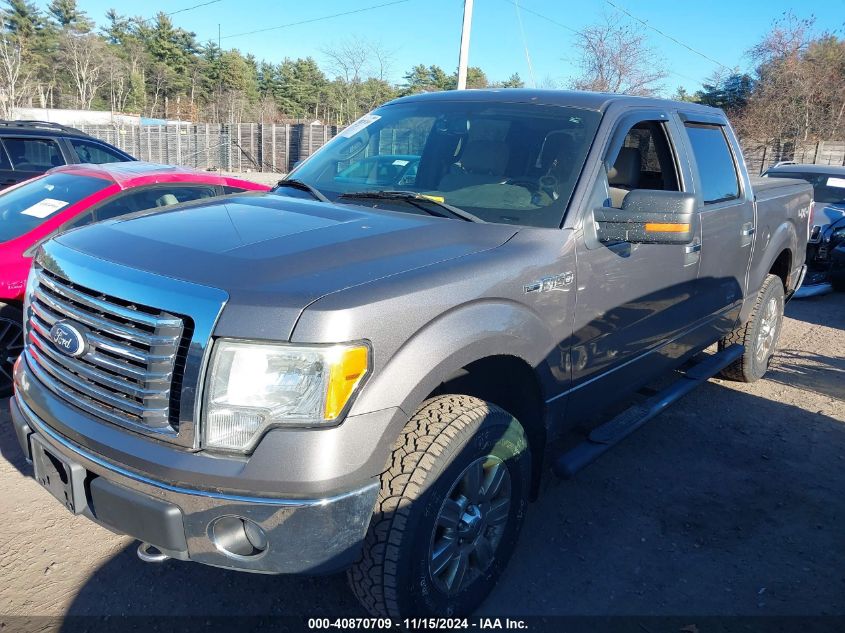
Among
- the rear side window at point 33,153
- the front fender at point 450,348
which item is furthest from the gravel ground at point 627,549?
the rear side window at point 33,153

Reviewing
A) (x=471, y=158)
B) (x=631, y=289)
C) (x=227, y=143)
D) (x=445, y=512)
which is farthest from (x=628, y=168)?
(x=227, y=143)

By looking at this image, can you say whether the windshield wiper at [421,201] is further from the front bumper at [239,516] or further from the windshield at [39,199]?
the windshield at [39,199]

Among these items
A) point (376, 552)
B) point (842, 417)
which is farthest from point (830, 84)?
point (376, 552)

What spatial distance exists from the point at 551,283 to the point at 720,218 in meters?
1.99

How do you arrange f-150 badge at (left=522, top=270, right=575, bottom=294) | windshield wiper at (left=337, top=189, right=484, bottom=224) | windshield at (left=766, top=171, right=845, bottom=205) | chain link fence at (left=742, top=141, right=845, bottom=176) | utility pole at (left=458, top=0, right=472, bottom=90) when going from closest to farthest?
f-150 badge at (left=522, top=270, right=575, bottom=294), windshield wiper at (left=337, top=189, right=484, bottom=224), windshield at (left=766, top=171, right=845, bottom=205), utility pole at (left=458, top=0, right=472, bottom=90), chain link fence at (left=742, top=141, right=845, bottom=176)

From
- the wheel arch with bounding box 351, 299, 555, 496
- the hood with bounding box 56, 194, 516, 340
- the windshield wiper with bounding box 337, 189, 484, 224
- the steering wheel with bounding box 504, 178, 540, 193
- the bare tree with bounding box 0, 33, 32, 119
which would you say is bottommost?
the wheel arch with bounding box 351, 299, 555, 496

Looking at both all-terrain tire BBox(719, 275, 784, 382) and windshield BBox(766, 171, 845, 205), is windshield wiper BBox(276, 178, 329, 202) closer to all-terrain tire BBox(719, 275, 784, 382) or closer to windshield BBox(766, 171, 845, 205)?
all-terrain tire BBox(719, 275, 784, 382)

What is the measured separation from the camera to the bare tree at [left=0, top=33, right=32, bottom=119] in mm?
48844

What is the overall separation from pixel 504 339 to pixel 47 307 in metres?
1.73

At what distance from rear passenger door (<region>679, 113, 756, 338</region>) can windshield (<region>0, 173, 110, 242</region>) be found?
170 inches

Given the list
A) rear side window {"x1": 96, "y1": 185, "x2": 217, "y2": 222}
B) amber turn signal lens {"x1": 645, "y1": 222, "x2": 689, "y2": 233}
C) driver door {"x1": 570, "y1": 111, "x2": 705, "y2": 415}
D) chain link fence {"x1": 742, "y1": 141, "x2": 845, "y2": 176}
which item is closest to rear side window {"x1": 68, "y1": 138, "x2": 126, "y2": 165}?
rear side window {"x1": 96, "y1": 185, "x2": 217, "y2": 222}

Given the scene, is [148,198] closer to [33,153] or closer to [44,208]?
[44,208]

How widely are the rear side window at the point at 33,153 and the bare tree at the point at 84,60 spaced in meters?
60.4

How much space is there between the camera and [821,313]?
27.8 feet
